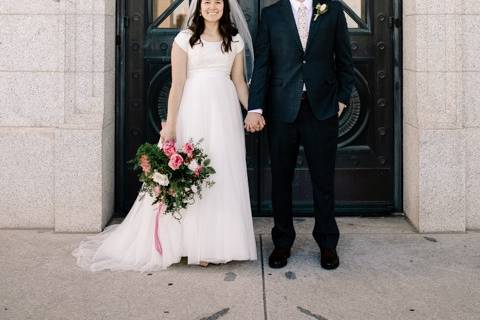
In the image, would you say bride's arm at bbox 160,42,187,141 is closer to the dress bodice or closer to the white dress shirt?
the dress bodice

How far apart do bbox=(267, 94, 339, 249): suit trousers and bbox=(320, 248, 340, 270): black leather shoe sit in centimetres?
6

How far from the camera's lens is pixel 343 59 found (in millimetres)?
5219

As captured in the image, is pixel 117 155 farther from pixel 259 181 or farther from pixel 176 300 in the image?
pixel 176 300

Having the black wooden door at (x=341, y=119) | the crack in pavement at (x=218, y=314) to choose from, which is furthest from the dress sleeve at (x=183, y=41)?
the crack in pavement at (x=218, y=314)

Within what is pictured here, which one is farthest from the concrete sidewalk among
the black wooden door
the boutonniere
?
the boutonniere

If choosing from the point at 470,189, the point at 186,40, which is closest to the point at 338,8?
the point at 186,40

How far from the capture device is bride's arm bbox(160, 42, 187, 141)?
5.25 meters

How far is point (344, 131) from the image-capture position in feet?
22.2

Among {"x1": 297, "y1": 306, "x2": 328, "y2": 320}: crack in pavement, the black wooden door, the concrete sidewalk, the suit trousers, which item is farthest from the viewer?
the black wooden door

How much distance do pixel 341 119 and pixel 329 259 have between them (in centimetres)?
202

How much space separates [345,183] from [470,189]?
4.18 ft

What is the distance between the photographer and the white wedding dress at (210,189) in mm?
5199

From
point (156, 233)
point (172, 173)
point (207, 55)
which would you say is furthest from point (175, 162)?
point (207, 55)

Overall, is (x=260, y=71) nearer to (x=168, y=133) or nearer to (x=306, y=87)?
(x=306, y=87)
